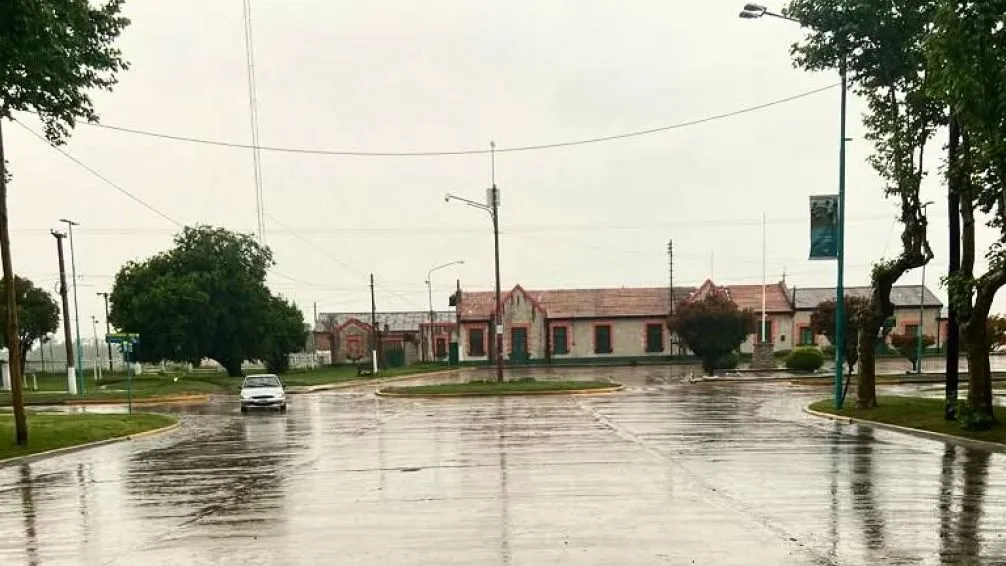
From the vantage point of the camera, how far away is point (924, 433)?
17438 mm

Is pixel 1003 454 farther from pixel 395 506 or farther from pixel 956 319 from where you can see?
pixel 395 506

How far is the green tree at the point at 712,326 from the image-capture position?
43281 mm

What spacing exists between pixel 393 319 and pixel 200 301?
4139 cm

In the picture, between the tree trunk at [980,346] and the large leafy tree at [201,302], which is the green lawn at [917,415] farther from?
the large leafy tree at [201,302]

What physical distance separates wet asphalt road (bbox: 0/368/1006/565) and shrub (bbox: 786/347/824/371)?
86.9 feet

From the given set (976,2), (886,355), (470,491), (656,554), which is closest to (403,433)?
(470,491)

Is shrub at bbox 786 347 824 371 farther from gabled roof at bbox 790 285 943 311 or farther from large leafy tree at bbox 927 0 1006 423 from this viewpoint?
large leafy tree at bbox 927 0 1006 423

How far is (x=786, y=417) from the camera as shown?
72.7ft

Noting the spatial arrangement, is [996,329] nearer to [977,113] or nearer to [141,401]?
[977,113]

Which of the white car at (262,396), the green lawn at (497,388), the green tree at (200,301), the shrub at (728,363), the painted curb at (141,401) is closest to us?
the white car at (262,396)

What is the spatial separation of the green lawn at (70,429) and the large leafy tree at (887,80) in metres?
21.7

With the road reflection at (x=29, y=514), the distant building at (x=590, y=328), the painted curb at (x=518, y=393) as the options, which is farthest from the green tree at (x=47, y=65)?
the distant building at (x=590, y=328)

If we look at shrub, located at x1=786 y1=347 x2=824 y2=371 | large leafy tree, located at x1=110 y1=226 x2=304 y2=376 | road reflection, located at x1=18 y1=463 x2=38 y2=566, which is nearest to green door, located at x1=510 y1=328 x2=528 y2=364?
large leafy tree, located at x1=110 y1=226 x2=304 y2=376

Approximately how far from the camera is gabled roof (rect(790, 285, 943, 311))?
6919 cm
